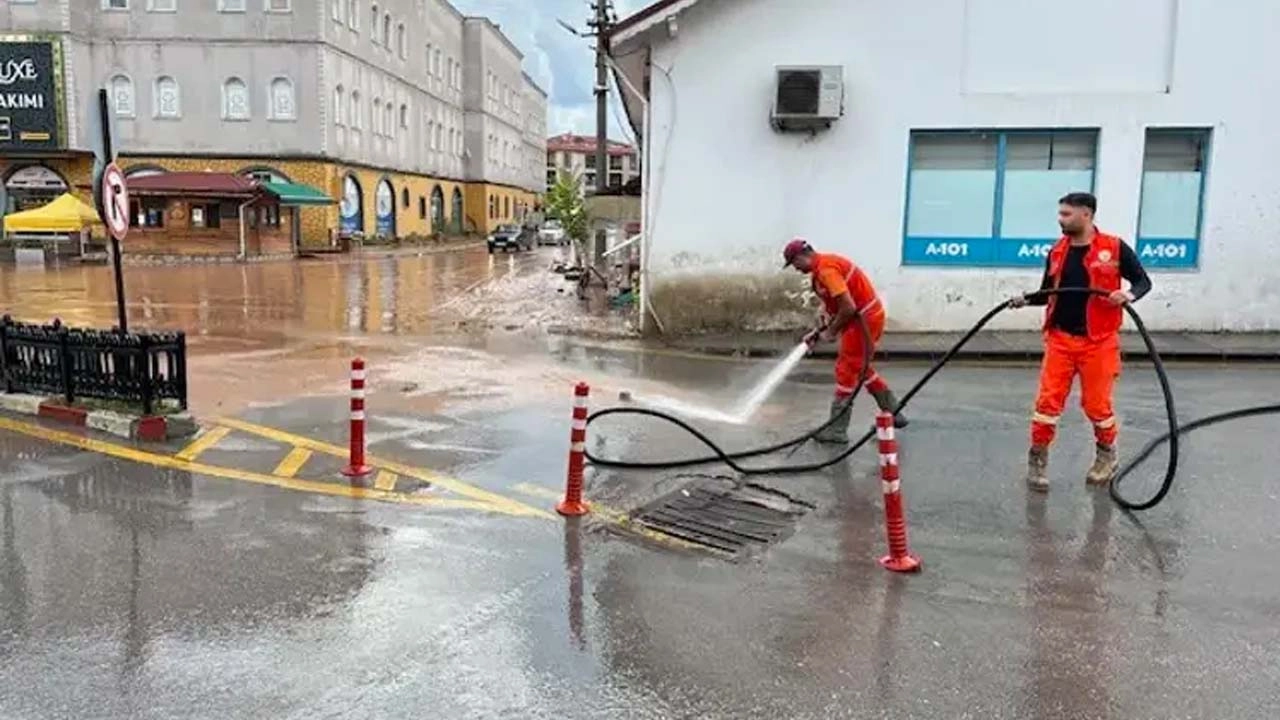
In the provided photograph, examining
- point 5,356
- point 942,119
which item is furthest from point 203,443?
point 942,119

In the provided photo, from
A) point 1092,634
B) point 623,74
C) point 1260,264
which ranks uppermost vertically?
point 623,74

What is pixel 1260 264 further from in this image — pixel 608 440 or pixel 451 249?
pixel 451 249

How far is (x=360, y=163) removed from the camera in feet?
152

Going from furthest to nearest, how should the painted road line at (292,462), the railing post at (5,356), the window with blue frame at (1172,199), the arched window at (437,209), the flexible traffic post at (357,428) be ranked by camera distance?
the arched window at (437,209) < the window with blue frame at (1172,199) < the railing post at (5,356) < the painted road line at (292,462) < the flexible traffic post at (357,428)

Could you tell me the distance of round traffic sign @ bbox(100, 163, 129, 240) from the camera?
8.35m

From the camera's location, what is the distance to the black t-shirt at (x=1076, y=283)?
6.40 meters

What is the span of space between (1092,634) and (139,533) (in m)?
5.01

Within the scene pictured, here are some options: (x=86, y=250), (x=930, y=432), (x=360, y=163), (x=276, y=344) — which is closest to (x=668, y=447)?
(x=930, y=432)

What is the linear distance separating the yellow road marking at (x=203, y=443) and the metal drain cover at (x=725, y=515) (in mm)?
3562

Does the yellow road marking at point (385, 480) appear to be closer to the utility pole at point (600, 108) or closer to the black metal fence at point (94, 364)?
the black metal fence at point (94, 364)

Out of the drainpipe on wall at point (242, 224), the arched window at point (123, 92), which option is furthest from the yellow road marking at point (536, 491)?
the arched window at point (123, 92)

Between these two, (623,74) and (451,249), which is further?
(451,249)

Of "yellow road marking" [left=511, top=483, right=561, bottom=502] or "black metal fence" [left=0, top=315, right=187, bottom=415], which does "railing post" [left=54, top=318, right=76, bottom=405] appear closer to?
"black metal fence" [left=0, top=315, right=187, bottom=415]

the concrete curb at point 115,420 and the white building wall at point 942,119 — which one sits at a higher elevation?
the white building wall at point 942,119
